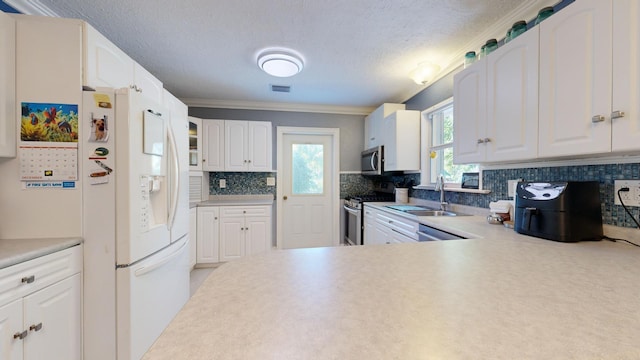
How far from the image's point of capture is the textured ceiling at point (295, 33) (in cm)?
168

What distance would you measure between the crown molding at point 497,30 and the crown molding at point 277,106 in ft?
5.01

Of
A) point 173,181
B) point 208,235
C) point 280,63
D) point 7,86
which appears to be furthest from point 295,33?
point 208,235

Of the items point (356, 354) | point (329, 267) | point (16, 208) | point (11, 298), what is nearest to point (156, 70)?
point (16, 208)

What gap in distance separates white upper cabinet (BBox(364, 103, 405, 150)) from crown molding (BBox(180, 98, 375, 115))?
0.25 m

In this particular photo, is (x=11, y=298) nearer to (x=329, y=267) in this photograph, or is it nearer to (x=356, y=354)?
(x=329, y=267)

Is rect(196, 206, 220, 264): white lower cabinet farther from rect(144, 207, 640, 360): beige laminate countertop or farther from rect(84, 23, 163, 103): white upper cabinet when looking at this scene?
rect(144, 207, 640, 360): beige laminate countertop

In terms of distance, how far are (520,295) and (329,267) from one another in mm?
525

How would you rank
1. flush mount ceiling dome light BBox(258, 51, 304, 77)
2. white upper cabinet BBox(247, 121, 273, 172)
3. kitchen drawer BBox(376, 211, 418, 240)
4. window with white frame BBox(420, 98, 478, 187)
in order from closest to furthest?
kitchen drawer BBox(376, 211, 418, 240) → flush mount ceiling dome light BBox(258, 51, 304, 77) → window with white frame BBox(420, 98, 478, 187) → white upper cabinet BBox(247, 121, 273, 172)

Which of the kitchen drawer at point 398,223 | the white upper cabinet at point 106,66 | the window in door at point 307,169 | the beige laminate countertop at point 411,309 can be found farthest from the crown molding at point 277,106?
the beige laminate countertop at point 411,309

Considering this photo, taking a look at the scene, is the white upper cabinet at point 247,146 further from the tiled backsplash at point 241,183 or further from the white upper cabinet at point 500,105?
the white upper cabinet at point 500,105

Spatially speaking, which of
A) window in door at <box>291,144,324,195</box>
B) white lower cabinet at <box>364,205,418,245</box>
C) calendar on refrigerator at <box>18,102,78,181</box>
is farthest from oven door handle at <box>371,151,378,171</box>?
calendar on refrigerator at <box>18,102,78,181</box>

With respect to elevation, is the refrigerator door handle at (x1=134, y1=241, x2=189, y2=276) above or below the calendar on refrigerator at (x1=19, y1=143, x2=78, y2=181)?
below

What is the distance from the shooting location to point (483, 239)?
49.8 inches

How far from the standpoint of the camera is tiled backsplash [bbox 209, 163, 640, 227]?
4.04ft
